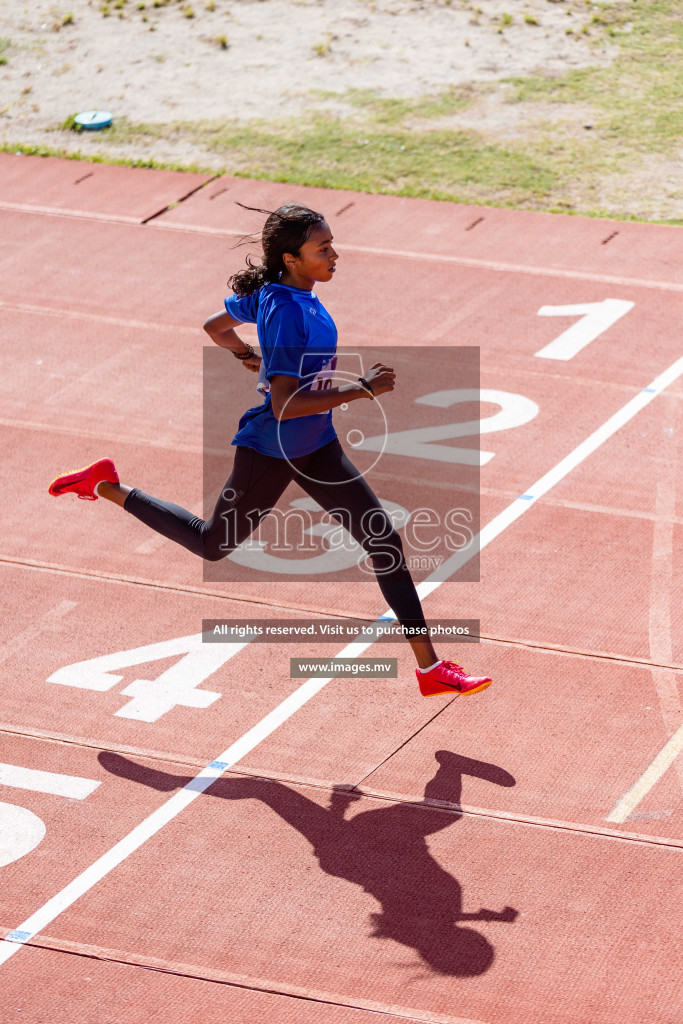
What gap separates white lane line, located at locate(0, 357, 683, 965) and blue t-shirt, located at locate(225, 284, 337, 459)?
1.39 meters

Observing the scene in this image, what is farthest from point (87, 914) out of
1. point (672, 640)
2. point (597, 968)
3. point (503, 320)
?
point (503, 320)

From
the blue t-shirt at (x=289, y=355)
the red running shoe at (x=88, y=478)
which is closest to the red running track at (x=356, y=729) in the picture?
the red running shoe at (x=88, y=478)

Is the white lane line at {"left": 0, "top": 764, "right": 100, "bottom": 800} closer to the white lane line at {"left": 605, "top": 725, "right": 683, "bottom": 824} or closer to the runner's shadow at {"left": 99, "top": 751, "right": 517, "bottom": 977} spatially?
the runner's shadow at {"left": 99, "top": 751, "right": 517, "bottom": 977}

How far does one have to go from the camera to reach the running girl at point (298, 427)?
20.0ft

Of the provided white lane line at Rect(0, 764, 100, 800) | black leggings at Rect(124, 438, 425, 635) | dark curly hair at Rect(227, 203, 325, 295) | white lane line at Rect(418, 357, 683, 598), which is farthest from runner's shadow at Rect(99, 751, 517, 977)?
dark curly hair at Rect(227, 203, 325, 295)

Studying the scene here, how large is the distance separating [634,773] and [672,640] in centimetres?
133

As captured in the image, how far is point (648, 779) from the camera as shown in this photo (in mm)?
6328

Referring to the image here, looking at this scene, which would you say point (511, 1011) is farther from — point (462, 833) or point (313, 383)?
point (313, 383)

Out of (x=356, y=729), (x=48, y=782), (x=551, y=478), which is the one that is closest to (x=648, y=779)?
(x=356, y=729)

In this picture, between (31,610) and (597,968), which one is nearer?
(597,968)

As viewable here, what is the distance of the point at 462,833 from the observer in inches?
237

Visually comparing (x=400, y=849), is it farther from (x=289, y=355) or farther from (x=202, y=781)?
(x=289, y=355)

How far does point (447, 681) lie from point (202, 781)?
1.29 m

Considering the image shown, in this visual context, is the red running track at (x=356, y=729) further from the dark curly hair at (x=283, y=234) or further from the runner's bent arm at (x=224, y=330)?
the dark curly hair at (x=283, y=234)
